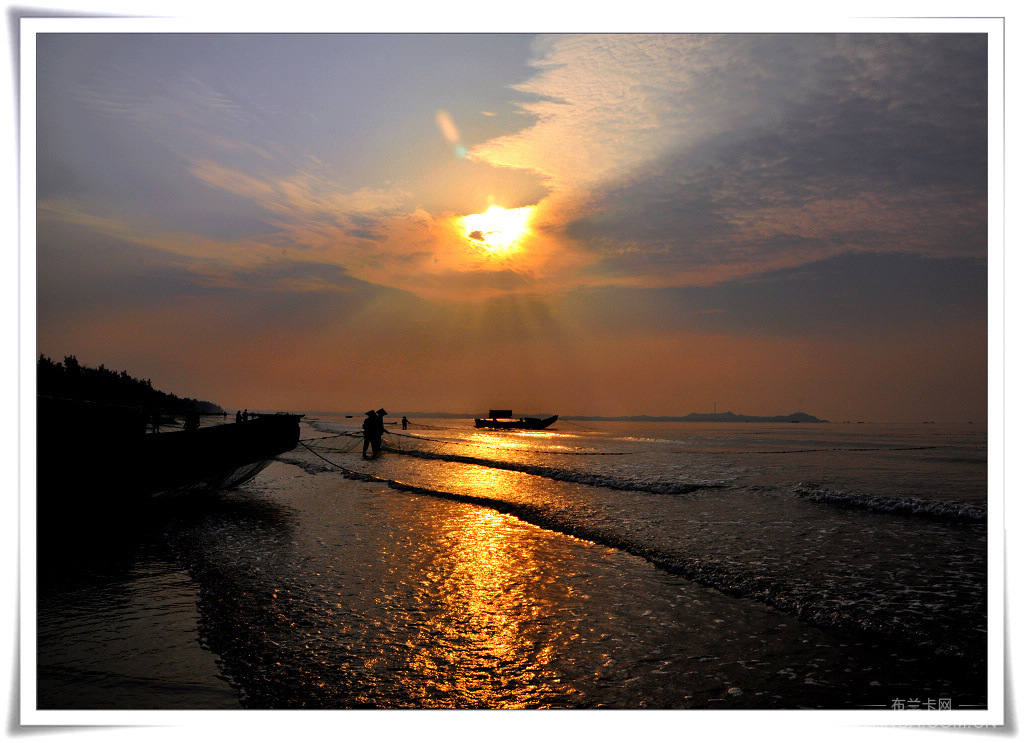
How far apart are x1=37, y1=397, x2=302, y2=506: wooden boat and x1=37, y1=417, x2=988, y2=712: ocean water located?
966 millimetres

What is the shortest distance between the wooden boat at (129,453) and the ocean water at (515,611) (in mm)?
966

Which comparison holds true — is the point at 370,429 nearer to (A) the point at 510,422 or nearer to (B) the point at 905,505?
(B) the point at 905,505

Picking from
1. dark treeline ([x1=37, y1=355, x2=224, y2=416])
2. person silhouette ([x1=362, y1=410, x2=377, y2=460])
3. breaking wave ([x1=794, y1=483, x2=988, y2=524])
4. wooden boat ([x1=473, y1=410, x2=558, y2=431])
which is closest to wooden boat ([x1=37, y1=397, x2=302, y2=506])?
person silhouette ([x1=362, y1=410, x2=377, y2=460])

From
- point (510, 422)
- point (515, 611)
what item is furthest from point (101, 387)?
point (515, 611)

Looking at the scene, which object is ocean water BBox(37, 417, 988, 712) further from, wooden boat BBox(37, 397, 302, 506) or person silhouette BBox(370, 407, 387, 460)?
person silhouette BBox(370, 407, 387, 460)

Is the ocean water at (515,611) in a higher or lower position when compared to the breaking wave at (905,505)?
higher

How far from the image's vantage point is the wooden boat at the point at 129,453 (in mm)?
9203

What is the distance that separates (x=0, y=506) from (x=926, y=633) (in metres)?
7.94

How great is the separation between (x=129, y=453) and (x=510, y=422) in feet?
256

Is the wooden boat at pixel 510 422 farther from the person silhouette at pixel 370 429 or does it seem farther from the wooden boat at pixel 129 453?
the wooden boat at pixel 129 453

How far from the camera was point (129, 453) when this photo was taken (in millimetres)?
11031

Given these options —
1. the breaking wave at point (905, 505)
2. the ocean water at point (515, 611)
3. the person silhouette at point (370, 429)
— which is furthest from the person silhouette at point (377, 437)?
the breaking wave at point (905, 505)

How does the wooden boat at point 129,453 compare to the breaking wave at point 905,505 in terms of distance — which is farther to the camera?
the breaking wave at point 905,505
